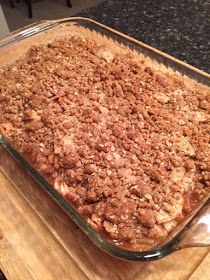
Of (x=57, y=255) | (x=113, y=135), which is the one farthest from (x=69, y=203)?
(x=113, y=135)

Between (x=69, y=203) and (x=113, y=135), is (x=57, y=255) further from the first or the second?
(x=113, y=135)

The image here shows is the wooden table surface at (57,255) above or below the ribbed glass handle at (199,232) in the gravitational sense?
below

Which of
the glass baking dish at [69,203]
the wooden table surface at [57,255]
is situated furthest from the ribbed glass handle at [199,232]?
the wooden table surface at [57,255]

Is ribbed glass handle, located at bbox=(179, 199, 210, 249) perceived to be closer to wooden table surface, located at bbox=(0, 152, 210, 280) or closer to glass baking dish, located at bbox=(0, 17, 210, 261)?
glass baking dish, located at bbox=(0, 17, 210, 261)

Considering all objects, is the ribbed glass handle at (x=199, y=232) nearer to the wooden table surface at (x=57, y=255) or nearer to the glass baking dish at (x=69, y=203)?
the glass baking dish at (x=69, y=203)

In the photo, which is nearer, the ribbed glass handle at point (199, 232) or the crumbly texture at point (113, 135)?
the ribbed glass handle at point (199, 232)

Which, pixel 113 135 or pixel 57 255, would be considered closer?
pixel 57 255
